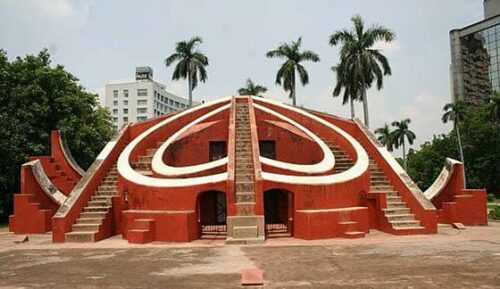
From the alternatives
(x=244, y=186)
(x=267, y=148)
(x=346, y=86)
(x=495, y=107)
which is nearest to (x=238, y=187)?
(x=244, y=186)

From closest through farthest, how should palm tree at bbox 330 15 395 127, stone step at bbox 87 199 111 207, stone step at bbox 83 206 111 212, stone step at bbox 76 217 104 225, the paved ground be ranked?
1. the paved ground
2. stone step at bbox 76 217 104 225
3. stone step at bbox 83 206 111 212
4. stone step at bbox 87 199 111 207
5. palm tree at bbox 330 15 395 127

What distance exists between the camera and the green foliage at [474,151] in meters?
45.8

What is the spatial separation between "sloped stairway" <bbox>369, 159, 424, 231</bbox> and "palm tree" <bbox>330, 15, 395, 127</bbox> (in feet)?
50.8

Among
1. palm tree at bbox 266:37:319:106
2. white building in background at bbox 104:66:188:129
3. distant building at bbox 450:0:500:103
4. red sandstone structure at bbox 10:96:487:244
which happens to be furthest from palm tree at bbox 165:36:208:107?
white building in background at bbox 104:66:188:129

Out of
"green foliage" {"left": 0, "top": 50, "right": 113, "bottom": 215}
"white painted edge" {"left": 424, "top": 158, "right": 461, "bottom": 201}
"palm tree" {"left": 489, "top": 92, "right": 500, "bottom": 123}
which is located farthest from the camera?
"palm tree" {"left": 489, "top": 92, "right": 500, "bottom": 123}

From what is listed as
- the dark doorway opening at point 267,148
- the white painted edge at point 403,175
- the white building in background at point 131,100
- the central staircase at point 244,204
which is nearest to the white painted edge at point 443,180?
the white painted edge at point 403,175

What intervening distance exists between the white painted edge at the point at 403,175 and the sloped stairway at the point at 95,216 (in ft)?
25.5

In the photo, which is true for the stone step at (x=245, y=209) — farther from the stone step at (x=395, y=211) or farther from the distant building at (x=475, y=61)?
the distant building at (x=475, y=61)

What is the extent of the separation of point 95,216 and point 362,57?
2130cm

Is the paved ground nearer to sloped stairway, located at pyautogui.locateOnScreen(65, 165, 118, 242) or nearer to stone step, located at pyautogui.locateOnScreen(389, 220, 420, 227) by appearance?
sloped stairway, located at pyautogui.locateOnScreen(65, 165, 118, 242)

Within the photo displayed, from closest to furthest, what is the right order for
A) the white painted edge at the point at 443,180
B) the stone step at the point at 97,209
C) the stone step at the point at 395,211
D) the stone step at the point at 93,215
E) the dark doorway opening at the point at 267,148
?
the stone step at the point at 395,211
the stone step at the point at 93,215
the stone step at the point at 97,209
the white painted edge at the point at 443,180
the dark doorway opening at the point at 267,148

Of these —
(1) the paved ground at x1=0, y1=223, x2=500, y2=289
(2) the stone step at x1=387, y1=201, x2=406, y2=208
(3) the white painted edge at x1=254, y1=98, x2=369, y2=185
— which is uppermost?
(3) the white painted edge at x1=254, y1=98, x2=369, y2=185

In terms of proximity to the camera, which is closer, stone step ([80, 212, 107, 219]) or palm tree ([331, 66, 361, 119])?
stone step ([80, 212, 107, 219])

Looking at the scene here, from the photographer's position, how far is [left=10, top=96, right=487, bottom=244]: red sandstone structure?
11.6 metres
